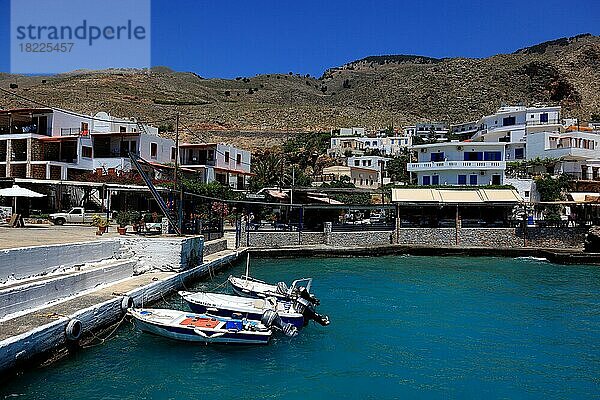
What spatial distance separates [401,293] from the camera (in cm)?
2627

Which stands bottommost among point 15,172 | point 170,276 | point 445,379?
point 445,379

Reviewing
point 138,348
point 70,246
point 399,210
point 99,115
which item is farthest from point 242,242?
point 99,115

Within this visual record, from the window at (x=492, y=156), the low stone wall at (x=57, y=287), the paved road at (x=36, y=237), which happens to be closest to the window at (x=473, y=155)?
the window at (x=492, y=156)

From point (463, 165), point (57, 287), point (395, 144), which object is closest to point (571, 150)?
point (463, 165)

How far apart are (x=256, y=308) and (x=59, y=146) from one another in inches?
1458

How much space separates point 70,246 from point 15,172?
3245 centimetres

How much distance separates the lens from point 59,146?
160 feet

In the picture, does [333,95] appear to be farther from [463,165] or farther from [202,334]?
[202,334]

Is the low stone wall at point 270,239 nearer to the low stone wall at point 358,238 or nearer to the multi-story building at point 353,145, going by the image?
the low stone wall at point 358,238

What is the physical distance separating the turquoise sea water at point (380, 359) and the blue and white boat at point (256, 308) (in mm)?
592

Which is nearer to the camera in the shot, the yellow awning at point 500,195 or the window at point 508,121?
the yellow awning at point 500,195

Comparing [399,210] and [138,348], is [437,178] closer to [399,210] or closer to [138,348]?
[399,210]

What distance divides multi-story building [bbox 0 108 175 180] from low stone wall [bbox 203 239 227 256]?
1712 centimetres

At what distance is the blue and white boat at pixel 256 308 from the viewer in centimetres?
1784
